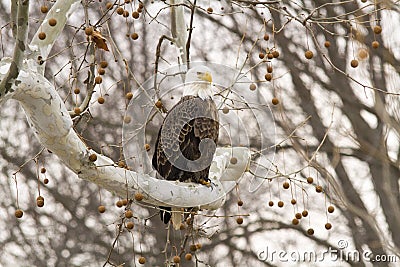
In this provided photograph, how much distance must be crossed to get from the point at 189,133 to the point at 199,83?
17cm

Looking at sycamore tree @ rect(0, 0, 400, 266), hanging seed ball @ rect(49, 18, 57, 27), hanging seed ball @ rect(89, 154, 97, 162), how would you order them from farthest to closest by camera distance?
sycamore tree @ rect(0, 0, 400, 266) → hanging seed ball @ rect(49, 18, 57, 27) → hanging seed ball @ rect(89, 154, 97, 162)

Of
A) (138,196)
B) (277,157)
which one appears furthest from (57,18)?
(277,157)

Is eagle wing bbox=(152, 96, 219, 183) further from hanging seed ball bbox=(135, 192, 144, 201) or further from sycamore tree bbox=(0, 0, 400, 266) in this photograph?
sycamore tree bbox=(0, 0, 400, 266)

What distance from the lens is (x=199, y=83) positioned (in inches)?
123

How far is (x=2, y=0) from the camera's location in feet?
20.3

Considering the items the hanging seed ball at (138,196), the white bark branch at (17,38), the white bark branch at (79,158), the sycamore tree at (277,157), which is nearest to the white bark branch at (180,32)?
the white bark branch at (79,158)

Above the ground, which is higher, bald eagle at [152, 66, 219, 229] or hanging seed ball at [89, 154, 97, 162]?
bald eagle at [152, 66, 219, 229]

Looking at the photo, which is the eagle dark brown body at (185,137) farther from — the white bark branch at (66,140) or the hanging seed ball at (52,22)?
the hanging seed ball at (52,22)

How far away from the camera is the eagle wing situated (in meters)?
3.12

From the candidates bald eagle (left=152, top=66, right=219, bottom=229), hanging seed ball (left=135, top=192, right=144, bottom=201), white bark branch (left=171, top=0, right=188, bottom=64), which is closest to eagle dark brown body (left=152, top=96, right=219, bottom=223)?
bald eagle (left=152, top=66, right=219, bottom=229)

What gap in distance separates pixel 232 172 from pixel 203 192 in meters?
0.41

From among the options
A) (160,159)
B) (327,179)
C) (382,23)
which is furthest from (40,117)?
(382,23)

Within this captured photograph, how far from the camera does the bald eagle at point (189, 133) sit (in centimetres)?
311

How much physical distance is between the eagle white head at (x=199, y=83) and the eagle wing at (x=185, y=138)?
20mm
